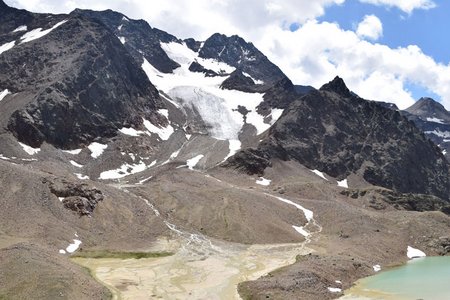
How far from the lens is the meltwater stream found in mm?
75188

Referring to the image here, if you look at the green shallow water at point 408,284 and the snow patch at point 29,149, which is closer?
the green shallow water at point 408,284

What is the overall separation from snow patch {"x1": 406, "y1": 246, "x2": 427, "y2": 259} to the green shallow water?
468 inches

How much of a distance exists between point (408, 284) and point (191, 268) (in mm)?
36252

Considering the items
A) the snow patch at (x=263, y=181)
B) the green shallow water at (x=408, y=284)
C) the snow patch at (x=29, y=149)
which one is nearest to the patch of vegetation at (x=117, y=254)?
the green shallow water at (x=408, y=284)

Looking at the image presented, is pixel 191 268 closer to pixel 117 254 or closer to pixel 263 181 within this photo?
pixel 117 254

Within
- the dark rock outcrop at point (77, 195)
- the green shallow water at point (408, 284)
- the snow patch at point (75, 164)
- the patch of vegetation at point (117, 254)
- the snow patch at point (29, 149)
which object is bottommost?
the patch of vegetation at point (117, 254)

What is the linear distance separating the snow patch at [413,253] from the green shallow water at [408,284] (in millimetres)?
11881

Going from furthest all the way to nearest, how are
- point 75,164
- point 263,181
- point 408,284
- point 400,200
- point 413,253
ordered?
point 75,164
point 263,181
point 400,200
point 413,253
point 408,284

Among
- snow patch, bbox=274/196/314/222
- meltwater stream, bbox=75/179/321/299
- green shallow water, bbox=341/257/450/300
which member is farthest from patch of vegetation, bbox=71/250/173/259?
snow patch, bbox=274/196/314/222

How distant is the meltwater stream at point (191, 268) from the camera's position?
75.2 meters

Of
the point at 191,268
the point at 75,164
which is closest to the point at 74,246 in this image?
the point at 191,268

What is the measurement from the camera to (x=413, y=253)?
123875mm

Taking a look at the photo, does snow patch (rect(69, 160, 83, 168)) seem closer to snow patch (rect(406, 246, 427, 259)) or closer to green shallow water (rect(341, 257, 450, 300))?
snow patch (rect(406, 246, 427, 259))

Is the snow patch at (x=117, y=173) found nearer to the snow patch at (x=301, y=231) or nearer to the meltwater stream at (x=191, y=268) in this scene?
the meltwater stream at (x=191, y=268)
